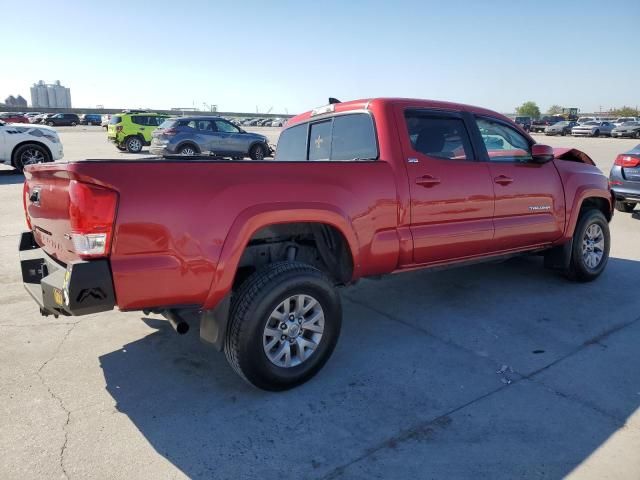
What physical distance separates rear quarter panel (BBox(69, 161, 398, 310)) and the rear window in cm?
65

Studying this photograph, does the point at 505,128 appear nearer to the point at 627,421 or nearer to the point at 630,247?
the point at 627,421

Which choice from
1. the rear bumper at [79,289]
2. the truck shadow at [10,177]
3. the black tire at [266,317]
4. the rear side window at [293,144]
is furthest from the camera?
the truck shadow at [10,177]

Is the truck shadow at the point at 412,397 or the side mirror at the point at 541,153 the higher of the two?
the side mirror at the point at 541,153

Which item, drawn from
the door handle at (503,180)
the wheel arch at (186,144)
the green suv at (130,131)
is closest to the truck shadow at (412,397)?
the door handle at (503,180)

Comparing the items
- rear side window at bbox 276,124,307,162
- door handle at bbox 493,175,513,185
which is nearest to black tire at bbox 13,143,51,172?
rear side window at bbox 276,124,307,162

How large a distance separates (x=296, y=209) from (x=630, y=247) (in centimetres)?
610

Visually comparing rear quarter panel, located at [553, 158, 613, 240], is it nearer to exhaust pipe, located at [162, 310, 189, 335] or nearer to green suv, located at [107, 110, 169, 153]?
exhaust pipe, located at [162, 310, 189, 335]

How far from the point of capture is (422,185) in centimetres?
384

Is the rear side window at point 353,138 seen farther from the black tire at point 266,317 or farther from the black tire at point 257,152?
the black tire at point 257,152

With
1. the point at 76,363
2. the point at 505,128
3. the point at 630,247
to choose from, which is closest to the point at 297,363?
the point at 76,363

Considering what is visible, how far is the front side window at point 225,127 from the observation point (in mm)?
18328

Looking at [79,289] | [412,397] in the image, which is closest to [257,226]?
[79,289]

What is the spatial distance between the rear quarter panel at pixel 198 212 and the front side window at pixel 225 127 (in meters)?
15.8

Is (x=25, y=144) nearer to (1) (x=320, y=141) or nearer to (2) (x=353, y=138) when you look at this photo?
(1) (x=320, y=141)
